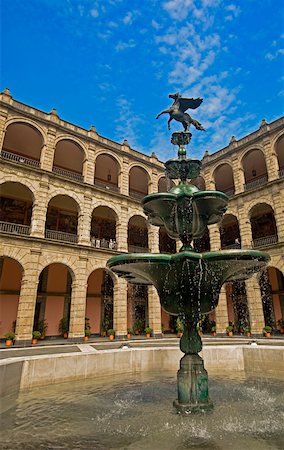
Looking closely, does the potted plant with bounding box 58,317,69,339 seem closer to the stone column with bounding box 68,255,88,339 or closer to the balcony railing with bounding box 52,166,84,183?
the stone column with bounding box 68,255,88,339

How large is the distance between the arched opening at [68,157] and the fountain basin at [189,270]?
14966 millimetres

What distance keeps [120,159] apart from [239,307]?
14839 millimetres

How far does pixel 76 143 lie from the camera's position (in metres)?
19.6

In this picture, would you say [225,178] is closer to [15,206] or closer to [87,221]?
[87,221]

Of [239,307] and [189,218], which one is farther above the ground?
[189,218]

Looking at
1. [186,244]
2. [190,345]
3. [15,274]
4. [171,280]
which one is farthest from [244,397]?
[15,274]

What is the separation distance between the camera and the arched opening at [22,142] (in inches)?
707

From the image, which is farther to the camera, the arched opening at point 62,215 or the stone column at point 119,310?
the arched opening at point 62,215

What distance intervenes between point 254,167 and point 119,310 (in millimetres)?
15775

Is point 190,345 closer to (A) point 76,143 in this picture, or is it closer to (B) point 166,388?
(B) point 166,388

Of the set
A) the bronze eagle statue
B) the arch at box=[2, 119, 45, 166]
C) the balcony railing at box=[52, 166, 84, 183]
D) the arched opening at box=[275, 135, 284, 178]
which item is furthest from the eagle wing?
the arched opening at box=[275, 135, 284, 178]

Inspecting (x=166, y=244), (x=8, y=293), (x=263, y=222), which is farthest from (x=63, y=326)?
(x=263, y=222)

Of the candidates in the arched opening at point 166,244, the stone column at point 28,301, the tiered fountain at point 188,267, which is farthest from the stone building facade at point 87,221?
Result: the tiered fountain at point 188,267

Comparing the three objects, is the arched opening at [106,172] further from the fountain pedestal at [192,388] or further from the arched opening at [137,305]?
the fountain pedestal at [192,388]
